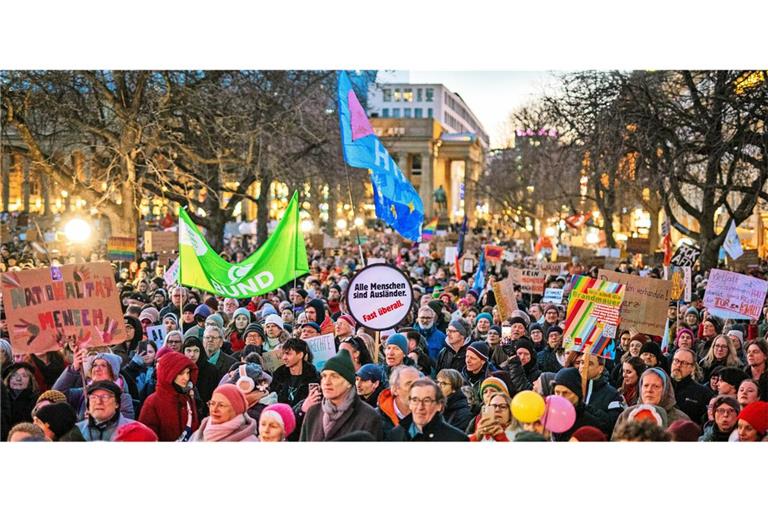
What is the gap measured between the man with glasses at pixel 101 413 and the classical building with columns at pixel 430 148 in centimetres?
8573

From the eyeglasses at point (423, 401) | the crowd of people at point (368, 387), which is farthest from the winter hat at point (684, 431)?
the eyeglasses at point (423, 401)

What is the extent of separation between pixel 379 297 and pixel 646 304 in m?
3.12

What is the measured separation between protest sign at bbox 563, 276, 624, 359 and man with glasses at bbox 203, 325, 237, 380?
3.17m

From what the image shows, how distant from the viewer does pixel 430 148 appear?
11319cm

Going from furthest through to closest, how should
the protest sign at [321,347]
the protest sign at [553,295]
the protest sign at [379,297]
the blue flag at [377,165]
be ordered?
the protest sign at [553,295] < the blue flag at [377,165] < the protest sign at [321,347] < the protest sign at [379,297]

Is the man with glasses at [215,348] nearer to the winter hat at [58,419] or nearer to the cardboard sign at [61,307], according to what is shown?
the cardboard sign at [61,307]

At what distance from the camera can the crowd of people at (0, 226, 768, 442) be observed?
21.0 ft

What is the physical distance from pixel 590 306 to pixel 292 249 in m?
3.30

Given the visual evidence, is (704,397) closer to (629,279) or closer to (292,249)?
(629,279)

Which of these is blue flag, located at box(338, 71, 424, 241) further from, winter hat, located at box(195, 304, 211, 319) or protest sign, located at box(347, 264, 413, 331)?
winter hat, located at box(195, 304, 211, 319)

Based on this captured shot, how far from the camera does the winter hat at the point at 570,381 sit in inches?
277

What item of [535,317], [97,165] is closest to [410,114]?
[97,165]
